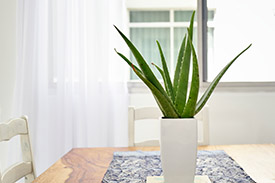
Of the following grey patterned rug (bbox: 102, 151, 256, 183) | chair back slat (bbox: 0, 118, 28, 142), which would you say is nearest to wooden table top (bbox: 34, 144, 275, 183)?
grey patterned rug (bbox: 102, 151, 256, 183)

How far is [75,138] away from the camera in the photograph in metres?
2.37

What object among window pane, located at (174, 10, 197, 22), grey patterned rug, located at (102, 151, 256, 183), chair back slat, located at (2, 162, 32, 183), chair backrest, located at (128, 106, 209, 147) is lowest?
chair back slat, located at (2, 162, 32, 183)

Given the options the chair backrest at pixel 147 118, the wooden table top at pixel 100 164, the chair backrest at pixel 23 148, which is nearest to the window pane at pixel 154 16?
the chair backrest at pixel 147 118

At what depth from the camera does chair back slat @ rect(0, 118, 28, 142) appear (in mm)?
1093

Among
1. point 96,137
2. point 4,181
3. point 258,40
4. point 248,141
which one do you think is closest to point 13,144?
point 96,137

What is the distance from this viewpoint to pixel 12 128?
1.15m

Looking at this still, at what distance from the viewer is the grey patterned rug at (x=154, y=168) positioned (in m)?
0.94

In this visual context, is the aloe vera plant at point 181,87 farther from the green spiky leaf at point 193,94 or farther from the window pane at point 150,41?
the window pane at point 150,41

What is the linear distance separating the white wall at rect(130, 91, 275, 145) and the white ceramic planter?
5.30 feet

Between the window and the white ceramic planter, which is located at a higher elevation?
the window

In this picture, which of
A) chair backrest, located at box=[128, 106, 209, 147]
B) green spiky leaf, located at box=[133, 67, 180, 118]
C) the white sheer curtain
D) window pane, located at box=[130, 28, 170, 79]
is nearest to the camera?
green spiky leaf, located at box=[133, 67, 180, 118]

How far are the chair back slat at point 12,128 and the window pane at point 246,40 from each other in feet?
5.28

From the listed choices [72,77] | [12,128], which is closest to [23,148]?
[12,128]

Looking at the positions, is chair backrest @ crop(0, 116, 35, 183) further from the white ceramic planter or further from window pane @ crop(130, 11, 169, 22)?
window pane @ crop(130, 11, 169, 22)
